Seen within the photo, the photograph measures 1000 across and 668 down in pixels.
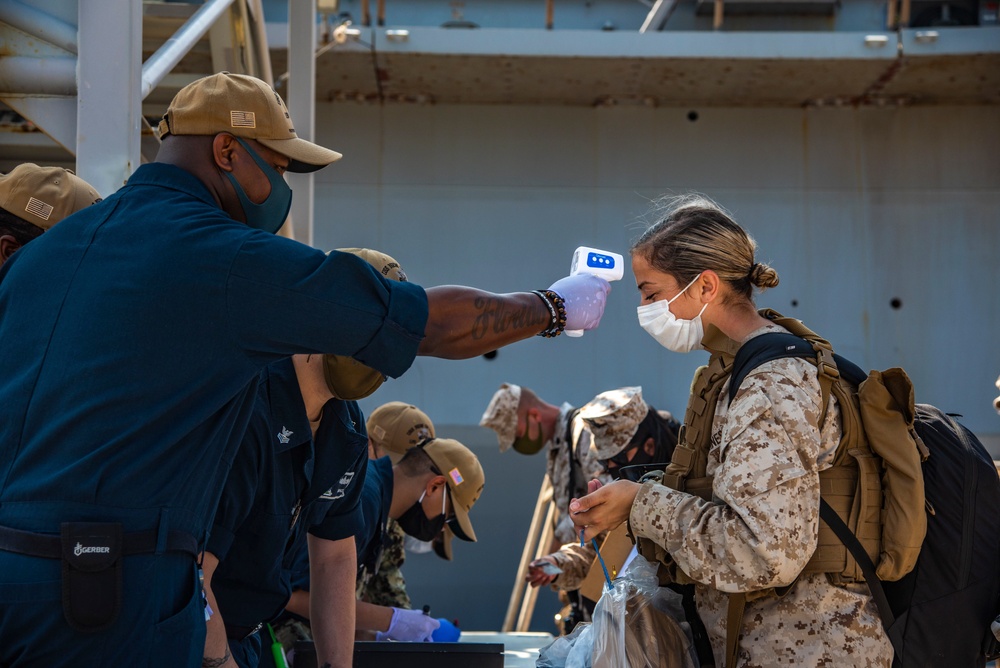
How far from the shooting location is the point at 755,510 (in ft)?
6.63

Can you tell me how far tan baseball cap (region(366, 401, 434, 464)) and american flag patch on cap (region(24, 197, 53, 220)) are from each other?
7.18ft

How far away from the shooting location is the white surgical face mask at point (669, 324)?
94.3 inches

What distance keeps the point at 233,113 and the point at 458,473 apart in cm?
241

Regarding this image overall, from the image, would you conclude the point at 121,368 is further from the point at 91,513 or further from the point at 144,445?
the point at 91,513

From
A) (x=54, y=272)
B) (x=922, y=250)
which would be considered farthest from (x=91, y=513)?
(x=922, y=250)

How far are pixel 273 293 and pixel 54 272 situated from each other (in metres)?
0.40

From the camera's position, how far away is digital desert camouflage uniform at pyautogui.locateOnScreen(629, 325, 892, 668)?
2.02 metres

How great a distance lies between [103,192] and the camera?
3.18m

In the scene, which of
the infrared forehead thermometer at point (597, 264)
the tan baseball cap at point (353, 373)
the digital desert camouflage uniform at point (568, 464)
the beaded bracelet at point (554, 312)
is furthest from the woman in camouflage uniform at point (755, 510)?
the digital desert camouflage uniform at point (568, 464)

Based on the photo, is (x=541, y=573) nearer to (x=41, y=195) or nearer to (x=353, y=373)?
(x=353, y=373)

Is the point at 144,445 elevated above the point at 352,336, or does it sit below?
below

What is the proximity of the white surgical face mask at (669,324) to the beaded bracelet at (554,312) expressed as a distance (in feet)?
1.12

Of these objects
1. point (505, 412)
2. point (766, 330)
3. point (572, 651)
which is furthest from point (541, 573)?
point (766, 330)

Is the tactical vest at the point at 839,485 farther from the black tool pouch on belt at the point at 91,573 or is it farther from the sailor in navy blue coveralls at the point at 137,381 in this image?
the black tool pouch on belt at the point at 91,573
